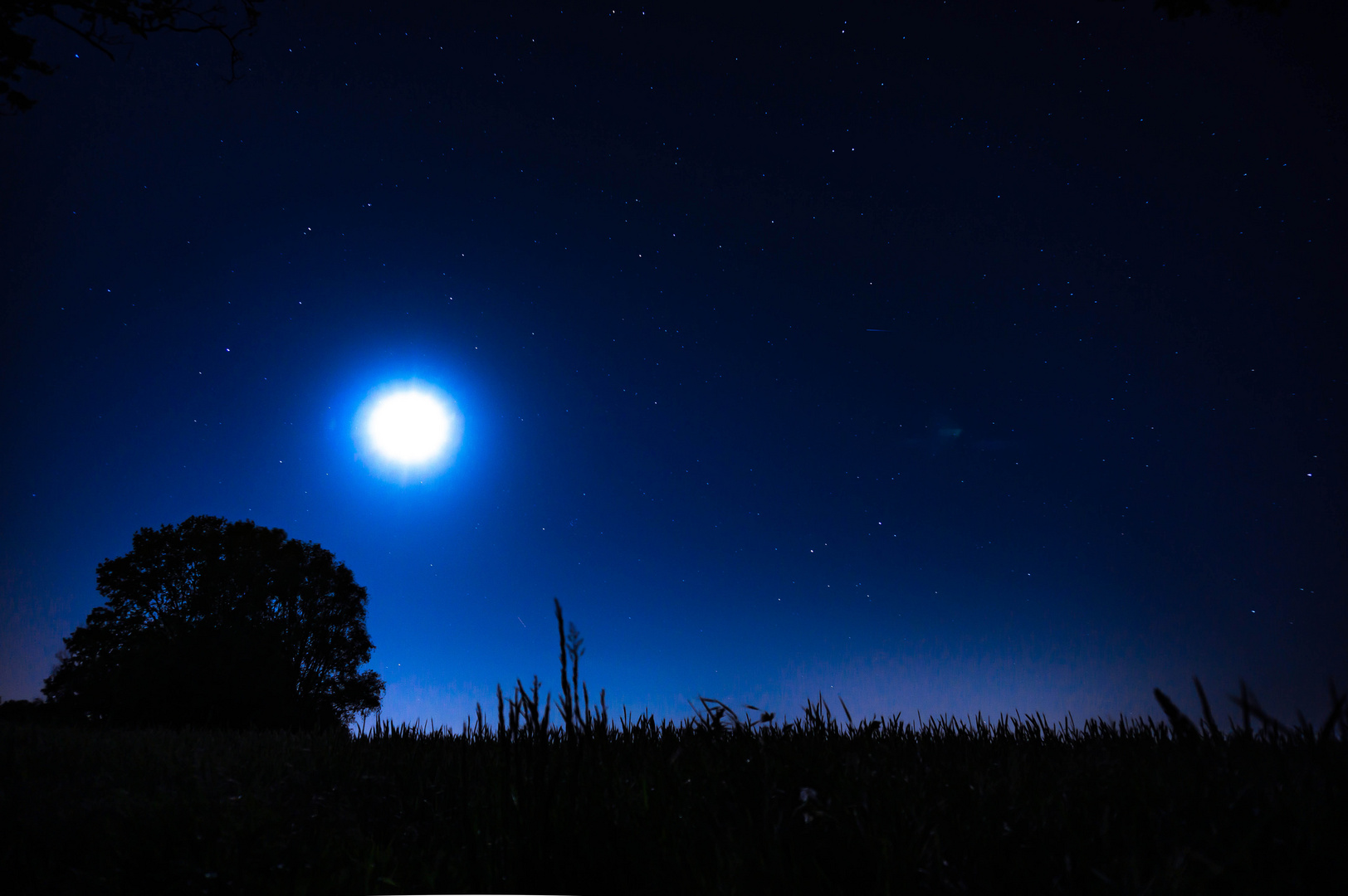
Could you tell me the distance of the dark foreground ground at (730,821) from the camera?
204 cm

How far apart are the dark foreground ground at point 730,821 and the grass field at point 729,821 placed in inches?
0.5

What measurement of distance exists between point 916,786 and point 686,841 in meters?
1.09

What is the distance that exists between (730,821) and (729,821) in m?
0.01

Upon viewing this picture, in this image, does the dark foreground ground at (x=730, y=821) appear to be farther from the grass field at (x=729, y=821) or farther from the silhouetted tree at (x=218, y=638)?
the silhouetted tree at (x=218, y=638)

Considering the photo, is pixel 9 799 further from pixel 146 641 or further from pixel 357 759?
pixel 146 641

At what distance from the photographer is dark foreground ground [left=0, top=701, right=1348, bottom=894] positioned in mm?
2041

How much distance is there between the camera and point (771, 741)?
3.55 m

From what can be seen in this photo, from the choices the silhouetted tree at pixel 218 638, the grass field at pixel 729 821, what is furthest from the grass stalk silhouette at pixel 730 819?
the silhouetted tree at pixel 218 638

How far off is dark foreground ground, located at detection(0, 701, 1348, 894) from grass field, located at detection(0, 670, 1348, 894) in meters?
0.01

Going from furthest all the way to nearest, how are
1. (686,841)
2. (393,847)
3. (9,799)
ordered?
(9,799) < (393,847) < (686,841)

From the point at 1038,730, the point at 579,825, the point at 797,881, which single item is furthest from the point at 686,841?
the point at 1038,730

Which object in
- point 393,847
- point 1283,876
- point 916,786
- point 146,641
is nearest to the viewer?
point 1283,876

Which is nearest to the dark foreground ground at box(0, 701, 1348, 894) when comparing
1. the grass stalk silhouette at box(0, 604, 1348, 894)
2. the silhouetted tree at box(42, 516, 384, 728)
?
the grass stalk silhouette at box(0, 604, 1348, 894)

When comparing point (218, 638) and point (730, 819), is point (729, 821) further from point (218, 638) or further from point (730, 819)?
point (218, 638)
